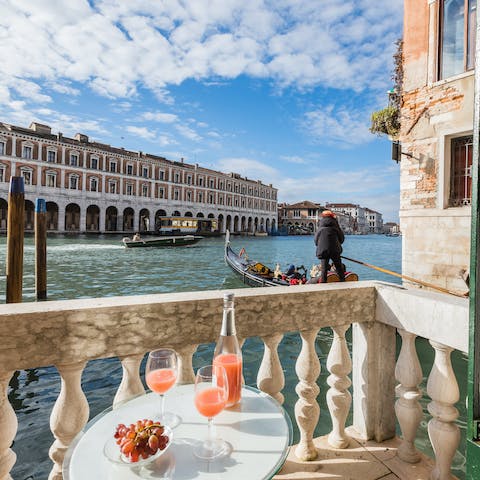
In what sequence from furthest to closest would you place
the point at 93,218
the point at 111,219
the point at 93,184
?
the point at 111,219 < the point at 93,218 < the point at 93,184

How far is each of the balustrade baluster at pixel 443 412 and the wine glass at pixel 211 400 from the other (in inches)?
37.9

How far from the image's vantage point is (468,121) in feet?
17.4

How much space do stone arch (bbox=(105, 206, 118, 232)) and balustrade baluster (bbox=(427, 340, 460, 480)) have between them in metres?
40.8

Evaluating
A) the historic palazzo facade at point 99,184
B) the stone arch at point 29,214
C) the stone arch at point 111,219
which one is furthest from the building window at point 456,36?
the stone arch at point 111,219

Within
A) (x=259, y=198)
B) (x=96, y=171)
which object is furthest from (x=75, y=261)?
(x=259, y=198)

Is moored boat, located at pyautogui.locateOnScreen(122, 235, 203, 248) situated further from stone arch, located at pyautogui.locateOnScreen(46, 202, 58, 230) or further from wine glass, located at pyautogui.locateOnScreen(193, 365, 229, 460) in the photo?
wine glass, located at pyautogui.locateOnScreen(193, 365, 229, 460)

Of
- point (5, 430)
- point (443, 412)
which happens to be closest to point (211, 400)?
point (5, 430)

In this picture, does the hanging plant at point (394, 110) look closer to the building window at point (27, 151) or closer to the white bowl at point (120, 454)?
the white bowl at point (120, 454)

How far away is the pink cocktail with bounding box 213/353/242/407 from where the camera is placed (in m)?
1.10

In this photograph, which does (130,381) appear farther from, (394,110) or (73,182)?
(73,182)

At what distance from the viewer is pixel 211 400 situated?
3.28ft

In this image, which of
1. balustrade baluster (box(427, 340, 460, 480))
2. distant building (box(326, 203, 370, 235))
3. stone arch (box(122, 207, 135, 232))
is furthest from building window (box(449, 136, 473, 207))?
distant building (box(326, 203, 370, 235))

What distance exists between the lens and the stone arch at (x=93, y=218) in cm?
3678

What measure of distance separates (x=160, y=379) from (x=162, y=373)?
20mm
